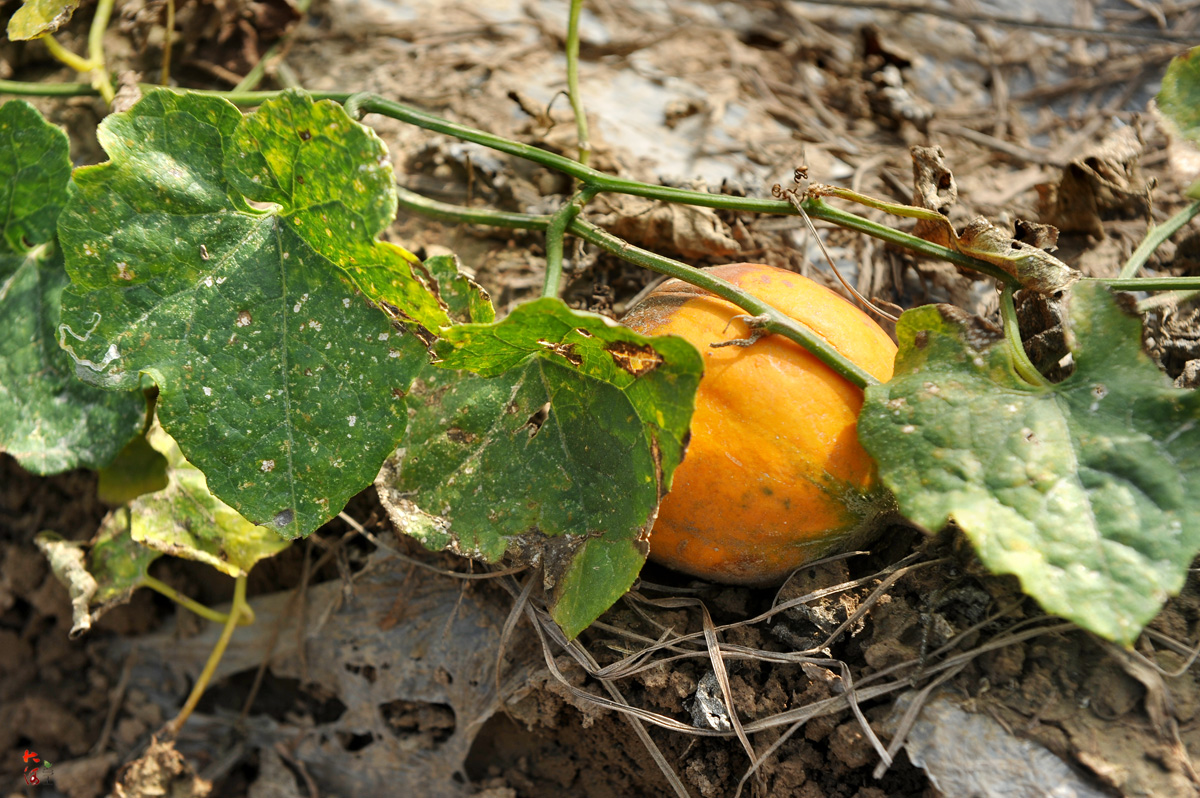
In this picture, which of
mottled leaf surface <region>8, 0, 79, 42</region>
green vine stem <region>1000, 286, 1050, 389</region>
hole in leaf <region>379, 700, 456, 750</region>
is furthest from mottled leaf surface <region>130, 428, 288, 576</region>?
green vine stem <region>1000, 286, 1050, 389</region>

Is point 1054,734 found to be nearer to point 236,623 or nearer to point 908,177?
point 908,177

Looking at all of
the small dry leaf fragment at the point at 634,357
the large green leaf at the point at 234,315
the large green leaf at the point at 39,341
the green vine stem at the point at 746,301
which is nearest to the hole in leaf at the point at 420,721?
the large green leaf at the point at 234,315

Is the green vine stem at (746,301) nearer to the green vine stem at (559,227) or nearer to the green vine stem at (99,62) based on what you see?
the green vine stem at (559,227)

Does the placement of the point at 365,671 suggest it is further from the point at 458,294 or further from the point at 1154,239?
the point at 1154,239

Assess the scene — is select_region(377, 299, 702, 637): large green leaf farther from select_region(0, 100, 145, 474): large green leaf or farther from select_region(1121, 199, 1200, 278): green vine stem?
select_region(1121, 199, 1200, 278): green vine stem

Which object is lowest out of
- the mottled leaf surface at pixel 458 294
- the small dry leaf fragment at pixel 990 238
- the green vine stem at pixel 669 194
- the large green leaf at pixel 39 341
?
the large green leaf at pixel 39 341

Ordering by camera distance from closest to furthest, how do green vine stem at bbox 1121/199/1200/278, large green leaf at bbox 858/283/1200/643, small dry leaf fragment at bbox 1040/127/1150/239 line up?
large green leaf at bbox 858/283/1200/643 → green vine stem at bbox 1121/199/1200/278 → small dry leaf fragment at bbox 1040/127/1150/239
